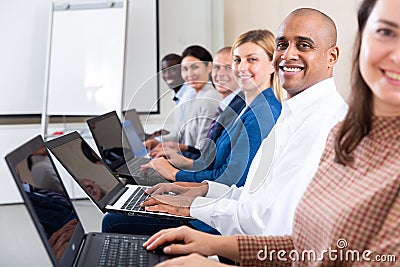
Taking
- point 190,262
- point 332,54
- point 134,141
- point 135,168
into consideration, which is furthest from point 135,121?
point 190,262

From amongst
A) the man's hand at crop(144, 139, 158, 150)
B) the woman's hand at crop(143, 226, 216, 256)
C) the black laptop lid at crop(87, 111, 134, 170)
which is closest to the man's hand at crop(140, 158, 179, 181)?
the black laptop lid at crop(87, 111, 134, 170)

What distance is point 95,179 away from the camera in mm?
1868

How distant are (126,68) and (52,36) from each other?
2.19 feet

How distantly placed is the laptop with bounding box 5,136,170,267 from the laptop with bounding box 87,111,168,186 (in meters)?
0.71

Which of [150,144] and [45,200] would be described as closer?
[45,200]

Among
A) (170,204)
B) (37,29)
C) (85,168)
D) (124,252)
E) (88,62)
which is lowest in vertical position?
(124,252)

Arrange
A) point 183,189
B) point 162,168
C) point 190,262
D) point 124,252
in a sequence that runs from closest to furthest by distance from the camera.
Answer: point 190,262
point 124,252
point 183,189
point 162,168

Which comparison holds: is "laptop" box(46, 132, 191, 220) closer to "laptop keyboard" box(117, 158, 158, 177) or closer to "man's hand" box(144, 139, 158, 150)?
"laptop keyboard" box(117, 158, 158, 177)

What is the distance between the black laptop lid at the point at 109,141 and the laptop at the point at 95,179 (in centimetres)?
44

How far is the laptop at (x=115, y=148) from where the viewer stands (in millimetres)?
2354

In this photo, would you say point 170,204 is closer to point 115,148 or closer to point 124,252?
point 124,252

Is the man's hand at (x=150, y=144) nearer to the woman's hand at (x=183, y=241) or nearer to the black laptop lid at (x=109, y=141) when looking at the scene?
the black laptop lid at (x=109, y=141)

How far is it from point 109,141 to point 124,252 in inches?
49.5

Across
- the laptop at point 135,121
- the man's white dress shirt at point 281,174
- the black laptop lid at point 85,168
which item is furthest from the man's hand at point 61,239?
the laptop at point 135,121
